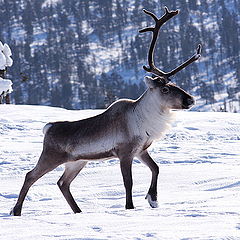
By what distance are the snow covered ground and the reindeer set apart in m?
0.54

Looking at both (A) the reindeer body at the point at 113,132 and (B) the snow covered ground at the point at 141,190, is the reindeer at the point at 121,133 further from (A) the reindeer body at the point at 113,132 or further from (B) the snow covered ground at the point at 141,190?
(B) the snow covered ground at the point at 141,190

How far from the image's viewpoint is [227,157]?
12586 millimetres

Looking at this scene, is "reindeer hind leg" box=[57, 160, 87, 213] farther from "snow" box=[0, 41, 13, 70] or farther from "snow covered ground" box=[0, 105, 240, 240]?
"snow" box=[0, 41, 13, 70]

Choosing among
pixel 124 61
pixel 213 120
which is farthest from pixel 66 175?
pixel 124 61

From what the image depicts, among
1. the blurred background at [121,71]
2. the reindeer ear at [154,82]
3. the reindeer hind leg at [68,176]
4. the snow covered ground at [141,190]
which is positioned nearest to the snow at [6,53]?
the snow covered ground at [141,190]

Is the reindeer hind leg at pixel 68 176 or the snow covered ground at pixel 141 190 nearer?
the snow covered ground at pixel 141 190

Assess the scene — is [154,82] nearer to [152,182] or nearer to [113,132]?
[113,132]

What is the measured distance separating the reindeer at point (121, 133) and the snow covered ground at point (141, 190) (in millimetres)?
542

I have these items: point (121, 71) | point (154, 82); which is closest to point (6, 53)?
point (154, 82)

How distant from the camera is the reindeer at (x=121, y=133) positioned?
22.4 ft

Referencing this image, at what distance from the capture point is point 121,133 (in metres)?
6.87

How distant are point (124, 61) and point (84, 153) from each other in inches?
6894

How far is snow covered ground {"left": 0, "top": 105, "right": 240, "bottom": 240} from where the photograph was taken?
4.53 meters

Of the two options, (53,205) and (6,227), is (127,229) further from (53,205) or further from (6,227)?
(53,205)
